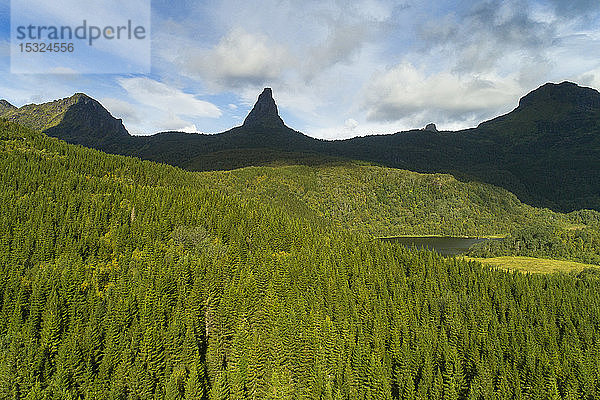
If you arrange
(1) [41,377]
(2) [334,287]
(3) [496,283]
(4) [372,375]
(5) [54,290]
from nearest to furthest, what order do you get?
(1) [41,377]
(4) [372,375]
(5) [54,290]
(2) [334,287]
(3) [496,283]

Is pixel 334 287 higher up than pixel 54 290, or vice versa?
pixel 54 290

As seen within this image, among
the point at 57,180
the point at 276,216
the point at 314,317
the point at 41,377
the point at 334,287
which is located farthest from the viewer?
the point at 276,216

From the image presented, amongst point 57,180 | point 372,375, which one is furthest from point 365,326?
point 57,180

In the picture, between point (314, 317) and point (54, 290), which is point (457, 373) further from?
point (54, 290)

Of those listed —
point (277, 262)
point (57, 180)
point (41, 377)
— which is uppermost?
point (57, 180)

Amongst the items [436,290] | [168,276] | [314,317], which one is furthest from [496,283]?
[168,276]

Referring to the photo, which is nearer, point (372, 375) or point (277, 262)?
point (372, 375)
